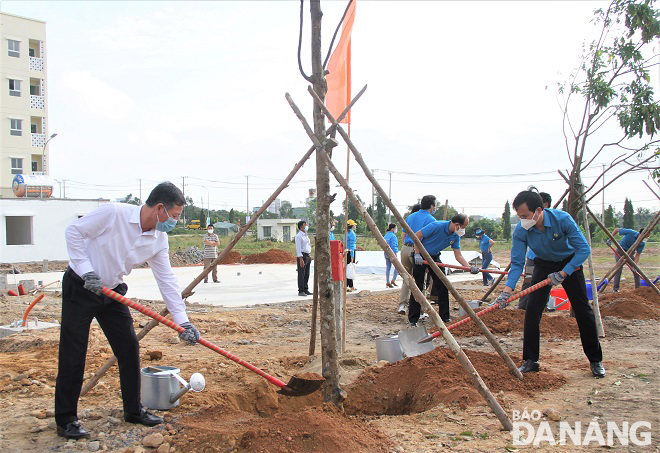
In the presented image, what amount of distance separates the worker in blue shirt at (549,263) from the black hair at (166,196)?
2799 mm

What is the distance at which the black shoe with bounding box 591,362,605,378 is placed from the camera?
455cm

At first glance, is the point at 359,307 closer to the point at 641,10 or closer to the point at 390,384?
the point at 390,384

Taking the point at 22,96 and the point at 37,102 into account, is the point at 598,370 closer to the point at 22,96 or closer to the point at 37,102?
the point at 22,96

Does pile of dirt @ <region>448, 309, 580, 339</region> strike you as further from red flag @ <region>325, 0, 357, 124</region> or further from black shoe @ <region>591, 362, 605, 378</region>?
red flag @ <region>325, 0, 357, 124</region>

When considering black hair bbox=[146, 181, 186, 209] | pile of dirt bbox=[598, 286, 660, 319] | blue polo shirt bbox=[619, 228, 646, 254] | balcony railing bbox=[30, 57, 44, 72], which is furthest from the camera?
balcony railing bbox=[30, 57, 44, 72]

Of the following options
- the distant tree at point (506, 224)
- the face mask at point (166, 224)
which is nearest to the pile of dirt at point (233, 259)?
the face mask at point (166, 224)

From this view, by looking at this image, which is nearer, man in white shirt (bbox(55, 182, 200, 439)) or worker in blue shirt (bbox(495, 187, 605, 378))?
man in white shirt (bbox(55, 182, 200, 439))

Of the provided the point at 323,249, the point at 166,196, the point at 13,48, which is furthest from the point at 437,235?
the point at 13,48

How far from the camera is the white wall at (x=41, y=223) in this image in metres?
23.3

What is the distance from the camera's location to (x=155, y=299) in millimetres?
11305

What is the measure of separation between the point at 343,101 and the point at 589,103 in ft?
12.5

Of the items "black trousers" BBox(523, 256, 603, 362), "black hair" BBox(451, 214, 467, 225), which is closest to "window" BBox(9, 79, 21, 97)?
"black hair" BBox(451, 214, 467, 225)

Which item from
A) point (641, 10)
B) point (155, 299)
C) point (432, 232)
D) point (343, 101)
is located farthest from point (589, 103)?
point (155, 299)

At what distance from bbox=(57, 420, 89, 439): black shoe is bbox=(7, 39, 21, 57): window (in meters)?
36.7
